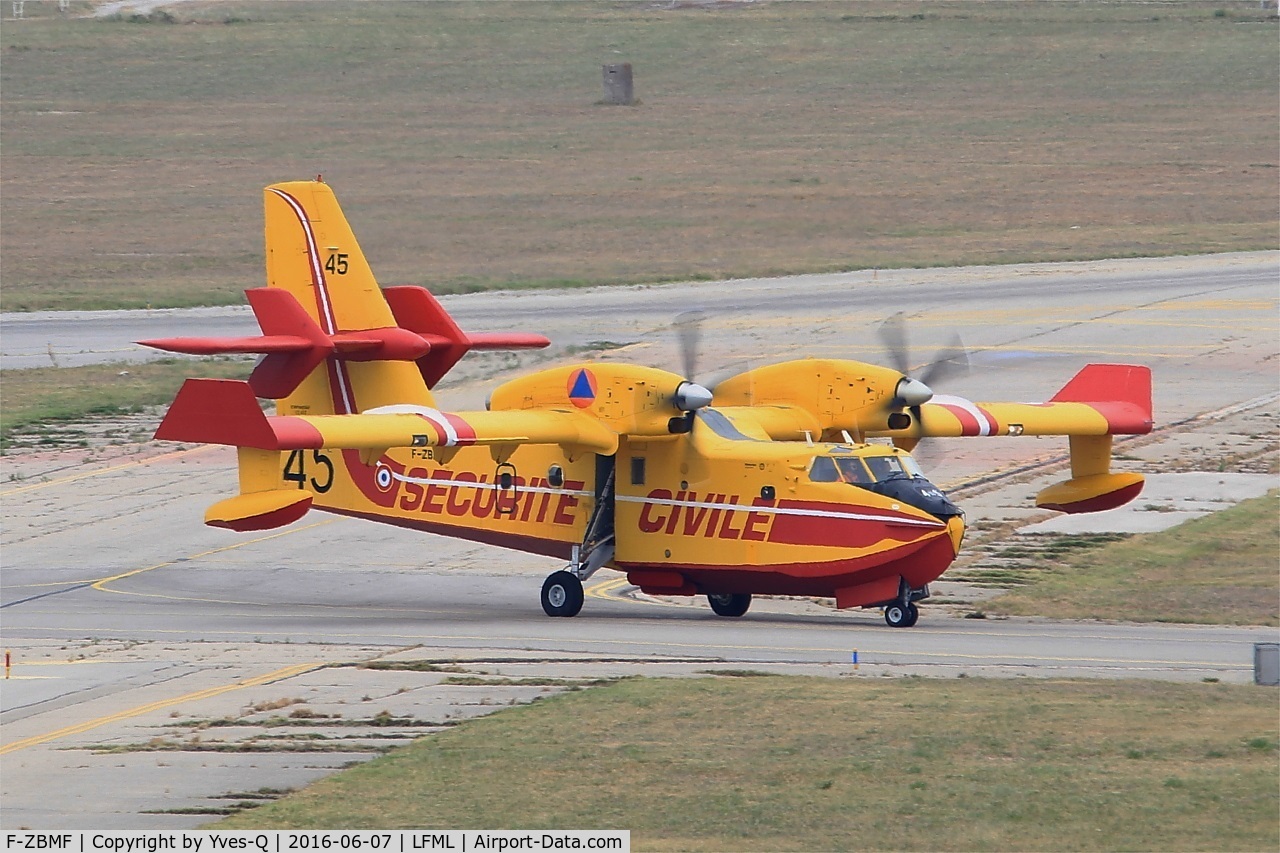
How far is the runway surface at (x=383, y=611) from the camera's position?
25.5 meters

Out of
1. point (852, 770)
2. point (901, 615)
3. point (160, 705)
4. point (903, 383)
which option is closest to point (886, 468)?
point (901, 615)

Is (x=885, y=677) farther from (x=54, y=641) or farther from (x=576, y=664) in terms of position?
(x=54, y=641)

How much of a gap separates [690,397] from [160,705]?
975 centimetres

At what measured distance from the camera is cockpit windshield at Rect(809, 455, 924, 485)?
31.5 meters

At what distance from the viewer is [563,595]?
33344 mm

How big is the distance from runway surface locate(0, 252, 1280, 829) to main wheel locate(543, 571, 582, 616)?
37 cm

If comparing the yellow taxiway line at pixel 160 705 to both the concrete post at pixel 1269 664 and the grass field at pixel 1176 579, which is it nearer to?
the grass field at pixel 1176 579

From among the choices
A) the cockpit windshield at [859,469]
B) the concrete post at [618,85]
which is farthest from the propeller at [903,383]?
the concrete post at [618,85]

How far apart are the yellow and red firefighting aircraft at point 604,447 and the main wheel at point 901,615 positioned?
35 millimetres

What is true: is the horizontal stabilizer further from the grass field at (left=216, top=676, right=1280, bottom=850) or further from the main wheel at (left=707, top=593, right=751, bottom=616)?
the grass field at (left=216, top=676, right=1280, bottom=850)

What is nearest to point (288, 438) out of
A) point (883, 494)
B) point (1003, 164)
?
point (883, 494)

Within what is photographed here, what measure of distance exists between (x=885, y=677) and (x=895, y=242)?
55.5 meters

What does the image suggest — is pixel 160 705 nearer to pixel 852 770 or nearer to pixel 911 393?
pixel 852 770

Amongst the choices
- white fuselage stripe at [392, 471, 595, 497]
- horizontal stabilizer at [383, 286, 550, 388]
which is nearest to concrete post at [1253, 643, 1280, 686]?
white fuselage stripe at [392, 471, 595, 497]
